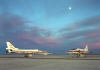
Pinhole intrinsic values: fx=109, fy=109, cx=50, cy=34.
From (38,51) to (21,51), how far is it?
29.6 ft

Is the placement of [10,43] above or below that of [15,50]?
above

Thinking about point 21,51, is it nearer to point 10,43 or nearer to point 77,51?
point 10,43

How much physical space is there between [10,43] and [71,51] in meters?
33.8

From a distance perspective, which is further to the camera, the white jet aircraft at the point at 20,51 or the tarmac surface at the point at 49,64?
the white jet aircraft at the point at 20,51

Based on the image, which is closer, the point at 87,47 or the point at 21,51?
the point at 21,51

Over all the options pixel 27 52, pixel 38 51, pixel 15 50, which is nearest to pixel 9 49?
pixel 15 50

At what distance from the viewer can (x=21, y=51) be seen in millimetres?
58281

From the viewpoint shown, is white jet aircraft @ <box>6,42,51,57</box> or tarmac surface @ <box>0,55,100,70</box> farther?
white jet aircraft @ <box>6,42,51,57</box>

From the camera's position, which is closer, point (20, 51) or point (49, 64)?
point (49, 64)

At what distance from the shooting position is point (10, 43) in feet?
198

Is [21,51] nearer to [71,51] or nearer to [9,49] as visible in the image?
[9,49]

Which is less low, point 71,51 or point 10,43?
point 10,43

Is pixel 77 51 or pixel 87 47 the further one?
pixel 87 47

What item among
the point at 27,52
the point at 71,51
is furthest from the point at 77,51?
the point at 27,52
